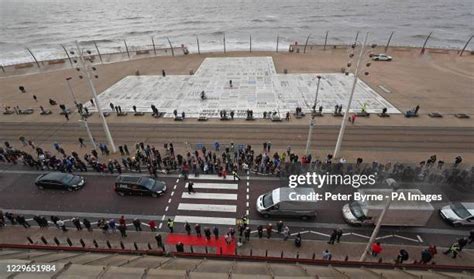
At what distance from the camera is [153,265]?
47.4ft

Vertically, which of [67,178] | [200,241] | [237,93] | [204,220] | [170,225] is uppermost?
[170,225]

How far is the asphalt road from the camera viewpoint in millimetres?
29469

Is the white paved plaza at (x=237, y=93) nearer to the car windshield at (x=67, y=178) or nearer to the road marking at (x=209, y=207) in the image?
the car windshield at (x=67, y=178)

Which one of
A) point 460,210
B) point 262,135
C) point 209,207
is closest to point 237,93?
point 262,135

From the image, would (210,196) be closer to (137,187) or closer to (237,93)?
(137,187)

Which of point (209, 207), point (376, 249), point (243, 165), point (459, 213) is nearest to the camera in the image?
point (376, 249)

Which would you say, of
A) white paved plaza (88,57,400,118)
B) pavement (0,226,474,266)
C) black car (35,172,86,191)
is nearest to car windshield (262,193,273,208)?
pavement (0,226,474,266)

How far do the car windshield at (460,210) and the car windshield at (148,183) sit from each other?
22.5 metres

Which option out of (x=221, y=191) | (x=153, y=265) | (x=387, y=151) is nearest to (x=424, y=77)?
(x=387, y=151)

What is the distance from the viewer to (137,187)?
22062mm

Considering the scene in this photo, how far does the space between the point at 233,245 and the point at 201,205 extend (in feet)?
15.3

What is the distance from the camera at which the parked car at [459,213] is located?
18594mm

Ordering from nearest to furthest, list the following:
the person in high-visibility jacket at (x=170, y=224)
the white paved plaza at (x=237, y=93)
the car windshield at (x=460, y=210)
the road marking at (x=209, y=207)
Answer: the person in high-visibility jacket at (x=170, y=224), the car windshield at (x=460, y=210), the road marking at (x=209, y=207), the white paved plaza at (x=237, y=93)

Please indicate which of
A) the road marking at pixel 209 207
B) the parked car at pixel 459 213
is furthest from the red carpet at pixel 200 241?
the parked car at pixel 459 213
